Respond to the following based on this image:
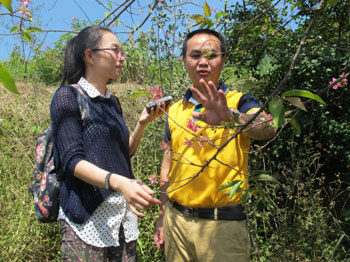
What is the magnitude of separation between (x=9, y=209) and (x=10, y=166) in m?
0.72

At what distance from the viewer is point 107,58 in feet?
5.46

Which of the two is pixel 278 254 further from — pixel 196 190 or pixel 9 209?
pixel 9 209

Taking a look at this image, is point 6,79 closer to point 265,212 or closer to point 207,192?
point 207,192

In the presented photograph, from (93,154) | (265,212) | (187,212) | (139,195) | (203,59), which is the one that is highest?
(203,59)

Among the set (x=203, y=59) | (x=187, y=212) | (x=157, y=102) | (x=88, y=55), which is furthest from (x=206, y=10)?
(x=187, y=212)

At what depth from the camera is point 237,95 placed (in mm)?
1626

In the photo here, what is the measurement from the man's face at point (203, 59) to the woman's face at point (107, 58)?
344 mm

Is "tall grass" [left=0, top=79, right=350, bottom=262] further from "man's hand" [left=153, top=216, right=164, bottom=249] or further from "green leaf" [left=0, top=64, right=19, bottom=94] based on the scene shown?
"green leaf" [left=0, top=64, right=19, bottom=94]

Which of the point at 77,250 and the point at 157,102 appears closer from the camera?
the point at 77,250

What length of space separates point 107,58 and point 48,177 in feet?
2.07

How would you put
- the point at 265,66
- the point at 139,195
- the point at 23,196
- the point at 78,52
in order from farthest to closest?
the point at 265,66, the point at 23,196, the point at 78,52, the point at 139,195

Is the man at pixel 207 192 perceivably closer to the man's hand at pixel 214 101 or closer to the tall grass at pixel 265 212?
the man's hand at pixel 214 101

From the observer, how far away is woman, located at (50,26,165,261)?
1.48 m

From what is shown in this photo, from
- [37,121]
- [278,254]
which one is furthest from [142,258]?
[37,121]
